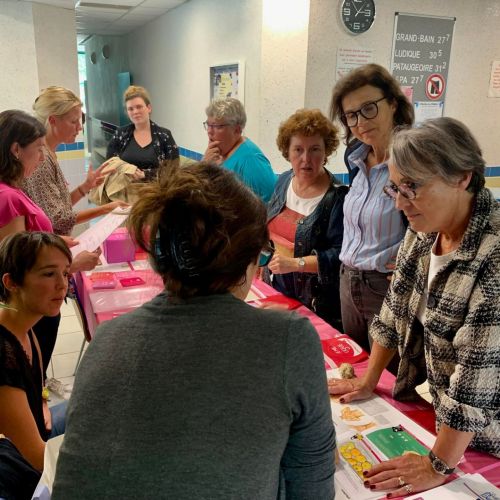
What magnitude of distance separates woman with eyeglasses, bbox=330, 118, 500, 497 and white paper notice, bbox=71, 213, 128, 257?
1461 millimetres

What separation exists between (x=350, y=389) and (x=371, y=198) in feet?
2.69

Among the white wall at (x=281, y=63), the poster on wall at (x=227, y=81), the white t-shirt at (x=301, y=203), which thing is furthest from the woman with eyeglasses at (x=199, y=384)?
the poster on wall at (x=227, y=81)

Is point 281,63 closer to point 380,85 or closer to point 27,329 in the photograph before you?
point 380,85

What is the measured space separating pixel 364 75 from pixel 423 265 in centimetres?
94

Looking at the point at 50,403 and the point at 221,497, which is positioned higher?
the point at 221,497

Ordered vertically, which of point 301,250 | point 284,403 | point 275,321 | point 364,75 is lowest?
point 301,250

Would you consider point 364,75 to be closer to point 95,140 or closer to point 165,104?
point 165,104

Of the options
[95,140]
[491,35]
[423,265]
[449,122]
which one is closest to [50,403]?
[423,265]

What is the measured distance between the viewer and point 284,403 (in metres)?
0.71

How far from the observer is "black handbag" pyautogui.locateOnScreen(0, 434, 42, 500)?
1011mm

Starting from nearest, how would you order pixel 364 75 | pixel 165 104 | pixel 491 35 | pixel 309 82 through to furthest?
pixel 364 75 → pixel 309 82 → pixel 491 35 → pixel 165 104

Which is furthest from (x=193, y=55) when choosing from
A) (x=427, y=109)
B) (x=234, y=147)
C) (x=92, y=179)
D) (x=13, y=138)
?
(x=13, y=138)

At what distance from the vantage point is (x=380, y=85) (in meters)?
1.85

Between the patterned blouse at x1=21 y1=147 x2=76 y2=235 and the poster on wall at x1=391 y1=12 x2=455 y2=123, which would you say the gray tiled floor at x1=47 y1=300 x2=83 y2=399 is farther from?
the poster on wall at x1=391 y1=12 x2=455 y2=123
